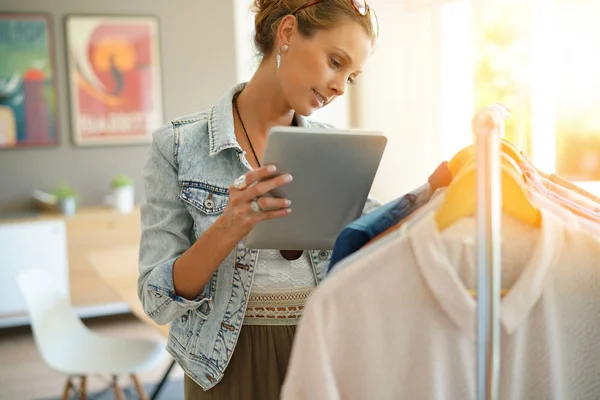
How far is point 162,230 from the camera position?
137cm

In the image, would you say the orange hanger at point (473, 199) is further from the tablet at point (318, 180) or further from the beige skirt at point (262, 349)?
the beige skirt at point (262, 349)

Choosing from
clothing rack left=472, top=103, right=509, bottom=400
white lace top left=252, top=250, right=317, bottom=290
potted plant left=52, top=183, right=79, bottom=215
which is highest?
clothing rack left=472, top=103, right=509, bottom=400

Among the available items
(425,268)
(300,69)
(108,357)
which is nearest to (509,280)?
(425,268)

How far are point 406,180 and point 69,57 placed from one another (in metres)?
2.84

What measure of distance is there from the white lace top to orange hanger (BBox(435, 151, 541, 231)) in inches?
21.0

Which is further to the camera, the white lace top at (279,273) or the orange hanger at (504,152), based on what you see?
the white lace top at (279,273)

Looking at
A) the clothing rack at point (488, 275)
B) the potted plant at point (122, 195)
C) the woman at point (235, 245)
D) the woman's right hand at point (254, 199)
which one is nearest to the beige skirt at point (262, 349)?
the woman at point (235, 245)

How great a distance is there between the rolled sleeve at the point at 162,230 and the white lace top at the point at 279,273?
0.12m

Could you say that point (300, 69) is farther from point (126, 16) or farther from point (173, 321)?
point (126, 16)

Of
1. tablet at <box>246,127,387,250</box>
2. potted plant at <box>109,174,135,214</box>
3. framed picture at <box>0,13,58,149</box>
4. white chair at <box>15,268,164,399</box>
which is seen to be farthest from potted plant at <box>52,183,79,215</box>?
tablet at <box>246,127,387,250</box>

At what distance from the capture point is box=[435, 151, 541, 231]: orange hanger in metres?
0.90

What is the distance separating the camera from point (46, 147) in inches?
208

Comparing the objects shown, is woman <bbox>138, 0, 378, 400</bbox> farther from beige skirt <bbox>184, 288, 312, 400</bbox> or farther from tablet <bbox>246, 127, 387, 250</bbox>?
tablet <bbox>246, 127, 387, 250</bbox>

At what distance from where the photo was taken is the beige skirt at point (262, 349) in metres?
1.39
